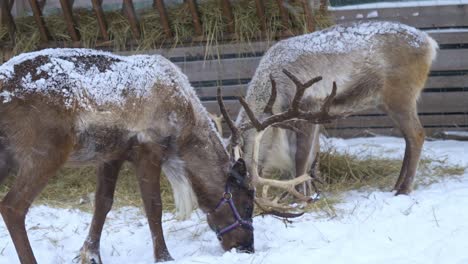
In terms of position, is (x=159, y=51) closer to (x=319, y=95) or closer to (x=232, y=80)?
(x=232, y=80)

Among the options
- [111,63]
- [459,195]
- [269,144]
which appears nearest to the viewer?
[111,63]

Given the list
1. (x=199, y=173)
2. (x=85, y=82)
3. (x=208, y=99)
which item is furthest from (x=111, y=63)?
(x=208, y=99)

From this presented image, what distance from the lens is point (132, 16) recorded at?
22.9 feet

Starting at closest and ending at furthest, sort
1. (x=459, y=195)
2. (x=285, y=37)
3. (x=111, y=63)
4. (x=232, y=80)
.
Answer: (x=111, y=63)
(x=459, y=195)
(x=285, y=37)
(x=232, y=80)

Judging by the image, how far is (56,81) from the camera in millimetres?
4242

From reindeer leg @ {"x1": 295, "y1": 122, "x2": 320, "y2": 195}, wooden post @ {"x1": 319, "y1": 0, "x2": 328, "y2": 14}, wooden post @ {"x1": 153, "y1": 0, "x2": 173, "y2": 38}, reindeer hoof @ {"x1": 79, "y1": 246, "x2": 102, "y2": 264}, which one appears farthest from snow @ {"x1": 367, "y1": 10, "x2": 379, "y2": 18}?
reindeer hoof @ {"x1": 79, "y1": 246, "x2": 102, "y2": 264}

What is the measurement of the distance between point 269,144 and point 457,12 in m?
2.96

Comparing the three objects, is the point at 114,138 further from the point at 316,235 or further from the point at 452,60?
the point at 452,60

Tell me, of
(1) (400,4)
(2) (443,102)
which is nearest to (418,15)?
(1) (400,4)

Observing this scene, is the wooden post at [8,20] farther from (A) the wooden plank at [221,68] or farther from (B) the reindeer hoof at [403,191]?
(B) the reindeer hoof at [403,191]

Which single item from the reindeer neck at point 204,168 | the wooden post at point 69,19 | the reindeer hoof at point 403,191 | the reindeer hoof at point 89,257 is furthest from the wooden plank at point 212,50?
the reindeer hoof at point 89,257

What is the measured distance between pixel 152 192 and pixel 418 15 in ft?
14.4

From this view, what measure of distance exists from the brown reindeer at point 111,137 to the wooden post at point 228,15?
78.2 inches

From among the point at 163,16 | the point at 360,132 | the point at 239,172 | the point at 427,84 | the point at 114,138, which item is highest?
the point at 163,16
